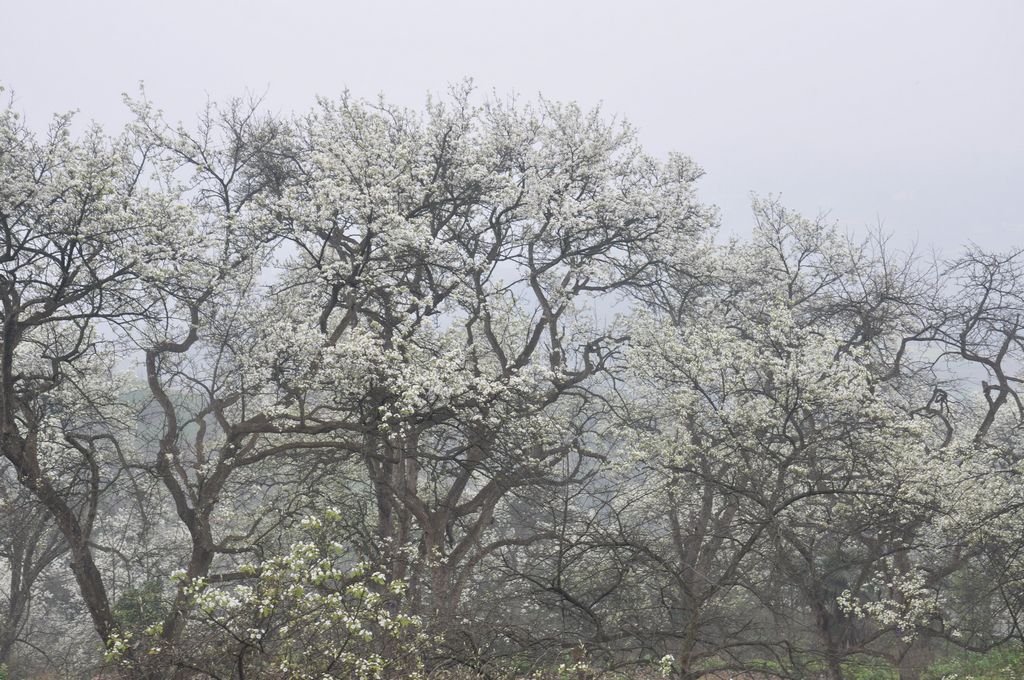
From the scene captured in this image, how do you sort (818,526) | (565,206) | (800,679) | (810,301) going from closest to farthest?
(800,679) → (818,526) → (565,206) → (810,301)

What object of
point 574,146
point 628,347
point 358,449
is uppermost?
point 574,146

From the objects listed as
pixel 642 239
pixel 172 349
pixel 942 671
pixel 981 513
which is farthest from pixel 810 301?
pixel 172 349

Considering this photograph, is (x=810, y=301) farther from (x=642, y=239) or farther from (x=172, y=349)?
(x=172, y=349)

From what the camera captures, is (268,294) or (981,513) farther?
(268,294)

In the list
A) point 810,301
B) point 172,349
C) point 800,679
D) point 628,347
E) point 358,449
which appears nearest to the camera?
point 800,679

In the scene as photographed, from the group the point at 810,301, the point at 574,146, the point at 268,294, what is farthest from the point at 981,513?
the point at 268,294

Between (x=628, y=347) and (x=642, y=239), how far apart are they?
8.65 feet

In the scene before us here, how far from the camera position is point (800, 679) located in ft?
34.3

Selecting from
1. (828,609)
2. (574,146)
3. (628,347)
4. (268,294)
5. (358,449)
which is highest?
(574,146)

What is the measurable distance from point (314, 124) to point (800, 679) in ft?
51.7

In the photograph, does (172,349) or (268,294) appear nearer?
(172,349)

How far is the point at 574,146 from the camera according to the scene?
21.5m

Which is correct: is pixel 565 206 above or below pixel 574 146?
below

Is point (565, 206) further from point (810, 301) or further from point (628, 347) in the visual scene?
point (810, 301)
